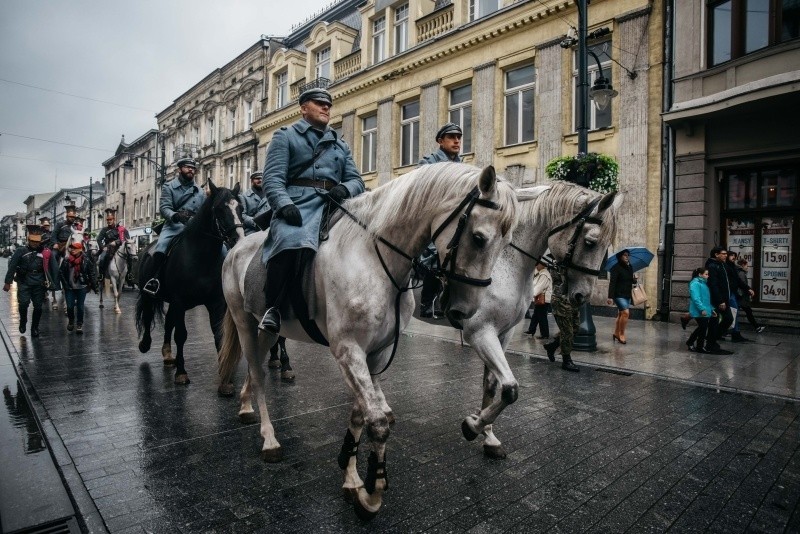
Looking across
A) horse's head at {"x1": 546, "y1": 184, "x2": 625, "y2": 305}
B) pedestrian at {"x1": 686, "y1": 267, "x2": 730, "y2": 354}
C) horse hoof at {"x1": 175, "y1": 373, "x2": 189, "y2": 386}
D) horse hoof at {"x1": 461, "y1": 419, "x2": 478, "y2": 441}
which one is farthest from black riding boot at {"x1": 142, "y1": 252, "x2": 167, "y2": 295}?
pedestrian at {"x1": 686, "y1": 267, "x2": 730, "y2": 354}

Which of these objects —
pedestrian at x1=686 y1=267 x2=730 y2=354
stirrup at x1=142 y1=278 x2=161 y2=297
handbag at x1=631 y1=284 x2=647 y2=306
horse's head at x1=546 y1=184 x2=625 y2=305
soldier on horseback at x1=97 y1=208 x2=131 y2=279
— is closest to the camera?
horse's head at x1=546 y1=184 x2=625 y2=305

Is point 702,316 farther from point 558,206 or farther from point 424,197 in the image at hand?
point 424,197

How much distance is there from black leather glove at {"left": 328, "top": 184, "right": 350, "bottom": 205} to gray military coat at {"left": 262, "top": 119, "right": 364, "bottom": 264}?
2.8 inches

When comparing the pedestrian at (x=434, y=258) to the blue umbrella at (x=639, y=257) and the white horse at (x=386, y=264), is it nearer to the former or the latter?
the white horse at (x=386, y=264)

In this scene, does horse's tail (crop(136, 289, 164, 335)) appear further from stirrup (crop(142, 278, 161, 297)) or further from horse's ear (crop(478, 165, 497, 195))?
horse's ear (crop(478, 165, 497, 195))

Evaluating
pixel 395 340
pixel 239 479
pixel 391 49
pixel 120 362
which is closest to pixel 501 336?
pixel 395 340

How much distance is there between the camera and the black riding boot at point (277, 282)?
3.47m

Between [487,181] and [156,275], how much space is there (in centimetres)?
577

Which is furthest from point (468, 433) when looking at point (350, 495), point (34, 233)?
point (34, 233)

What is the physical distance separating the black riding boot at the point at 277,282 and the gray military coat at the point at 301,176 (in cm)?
8

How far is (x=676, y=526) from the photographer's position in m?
2.92

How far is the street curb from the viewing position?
2.89 meters

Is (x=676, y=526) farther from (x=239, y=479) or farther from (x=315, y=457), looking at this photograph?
(x=239, y=479)

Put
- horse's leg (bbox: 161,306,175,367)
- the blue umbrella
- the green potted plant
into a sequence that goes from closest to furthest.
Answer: horse's leg (bbox: 161,306,175,367), the green potted plant, the blue umbrella
